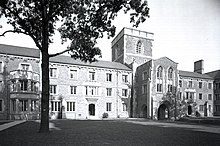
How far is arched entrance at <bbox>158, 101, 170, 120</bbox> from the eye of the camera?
36.3 meters

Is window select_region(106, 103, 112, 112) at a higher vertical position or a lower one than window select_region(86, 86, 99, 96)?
lower

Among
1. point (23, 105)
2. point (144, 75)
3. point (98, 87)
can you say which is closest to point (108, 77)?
point (98, 87)

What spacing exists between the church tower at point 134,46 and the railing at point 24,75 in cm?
2030

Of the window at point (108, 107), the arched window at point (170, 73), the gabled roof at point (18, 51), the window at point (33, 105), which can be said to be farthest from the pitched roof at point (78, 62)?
the arched window at point (170, 73)

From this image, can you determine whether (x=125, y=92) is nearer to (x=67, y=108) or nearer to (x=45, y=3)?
(x=67, y=108)

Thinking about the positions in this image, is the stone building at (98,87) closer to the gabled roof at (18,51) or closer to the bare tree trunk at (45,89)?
the gabled roof at (18,51)

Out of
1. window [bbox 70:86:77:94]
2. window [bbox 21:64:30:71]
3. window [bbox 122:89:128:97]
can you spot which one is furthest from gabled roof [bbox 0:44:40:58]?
window [bbox 122:89:128:97]

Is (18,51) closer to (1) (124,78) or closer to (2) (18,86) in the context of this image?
(2) (18,86)

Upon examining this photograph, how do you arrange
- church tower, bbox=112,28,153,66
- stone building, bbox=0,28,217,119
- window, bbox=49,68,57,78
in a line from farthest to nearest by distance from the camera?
church tower, bbox=112,28,153,66
window, bbox=49,68,57,78
stone building, bbox=0,28,217,119

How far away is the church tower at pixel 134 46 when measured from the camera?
43.4 m

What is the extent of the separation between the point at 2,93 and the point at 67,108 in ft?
35.5

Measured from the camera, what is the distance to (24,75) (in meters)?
30.2

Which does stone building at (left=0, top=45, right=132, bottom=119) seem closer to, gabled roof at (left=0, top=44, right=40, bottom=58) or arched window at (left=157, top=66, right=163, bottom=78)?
gabled roof at (left=0, top=44, right=40, bottom=58)

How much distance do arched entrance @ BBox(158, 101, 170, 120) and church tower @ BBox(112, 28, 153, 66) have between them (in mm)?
11715
